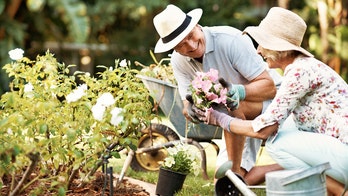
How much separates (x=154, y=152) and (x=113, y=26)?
8.99 metres

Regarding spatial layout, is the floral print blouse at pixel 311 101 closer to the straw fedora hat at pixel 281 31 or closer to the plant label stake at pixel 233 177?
the straw fedora hat at pixel 281 31

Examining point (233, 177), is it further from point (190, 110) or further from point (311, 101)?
point (190, 110)

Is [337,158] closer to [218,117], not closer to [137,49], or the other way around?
[218,117]

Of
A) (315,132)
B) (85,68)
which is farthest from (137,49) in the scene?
(315,132)

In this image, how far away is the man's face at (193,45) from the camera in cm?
392

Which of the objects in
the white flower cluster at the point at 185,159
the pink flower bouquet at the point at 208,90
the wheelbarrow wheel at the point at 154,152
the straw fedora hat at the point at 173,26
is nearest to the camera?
the pink flower bouquet at the point at 208,90

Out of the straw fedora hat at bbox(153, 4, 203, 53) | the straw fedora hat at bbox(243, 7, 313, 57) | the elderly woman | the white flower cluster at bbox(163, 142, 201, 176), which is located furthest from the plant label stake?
the white flower cluster at bbox(163, 142, 201, 176)

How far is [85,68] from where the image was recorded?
1459cm

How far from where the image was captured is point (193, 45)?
12.9ft

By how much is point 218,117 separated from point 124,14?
10.2 m

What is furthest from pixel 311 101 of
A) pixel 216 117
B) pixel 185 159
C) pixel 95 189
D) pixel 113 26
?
pixel 113 26

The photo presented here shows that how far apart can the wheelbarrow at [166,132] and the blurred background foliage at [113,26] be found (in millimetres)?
5837

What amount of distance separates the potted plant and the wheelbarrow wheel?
88cm

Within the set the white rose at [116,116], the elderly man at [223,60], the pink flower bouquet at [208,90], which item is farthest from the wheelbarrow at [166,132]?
the white rose at [116,116]
